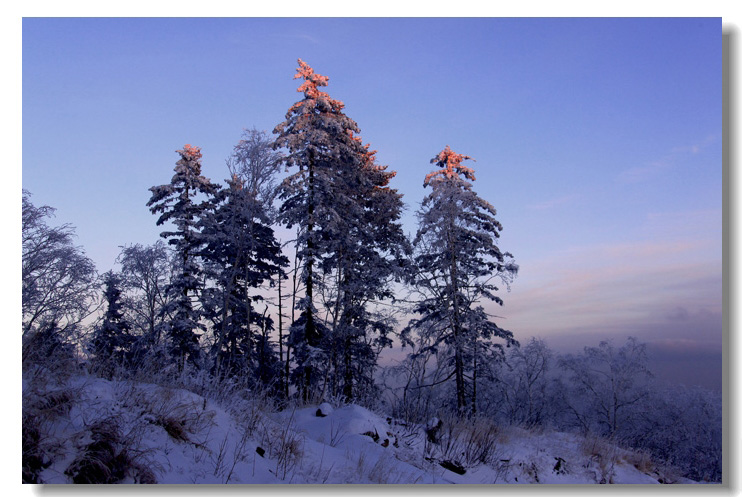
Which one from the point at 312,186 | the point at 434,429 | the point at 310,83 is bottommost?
the point at 434,429

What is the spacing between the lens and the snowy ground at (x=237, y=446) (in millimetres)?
4277

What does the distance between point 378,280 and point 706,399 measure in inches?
675

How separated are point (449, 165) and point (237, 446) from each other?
17963 mm

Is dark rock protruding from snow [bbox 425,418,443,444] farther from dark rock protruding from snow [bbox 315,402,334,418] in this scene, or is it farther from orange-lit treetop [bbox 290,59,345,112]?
orange-lit treetop [bbox 290,59,345,112]

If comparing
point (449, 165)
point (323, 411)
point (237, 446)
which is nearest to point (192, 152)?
point (449, 165)

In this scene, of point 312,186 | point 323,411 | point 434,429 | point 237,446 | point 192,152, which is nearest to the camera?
point 237,446

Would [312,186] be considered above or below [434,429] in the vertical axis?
above

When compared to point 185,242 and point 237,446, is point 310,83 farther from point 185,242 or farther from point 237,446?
point 237,446

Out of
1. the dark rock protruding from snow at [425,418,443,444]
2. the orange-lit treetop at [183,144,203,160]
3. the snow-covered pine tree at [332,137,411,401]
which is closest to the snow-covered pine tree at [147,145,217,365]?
the orange-lit treetop at [183,144,203,160]

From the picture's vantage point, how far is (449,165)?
21.3 meters

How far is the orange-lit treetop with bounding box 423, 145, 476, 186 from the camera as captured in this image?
21188 mm

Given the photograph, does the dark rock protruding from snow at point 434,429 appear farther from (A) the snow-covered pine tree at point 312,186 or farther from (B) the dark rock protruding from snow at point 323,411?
(A) the snow-covered pine tree at point 312,186
